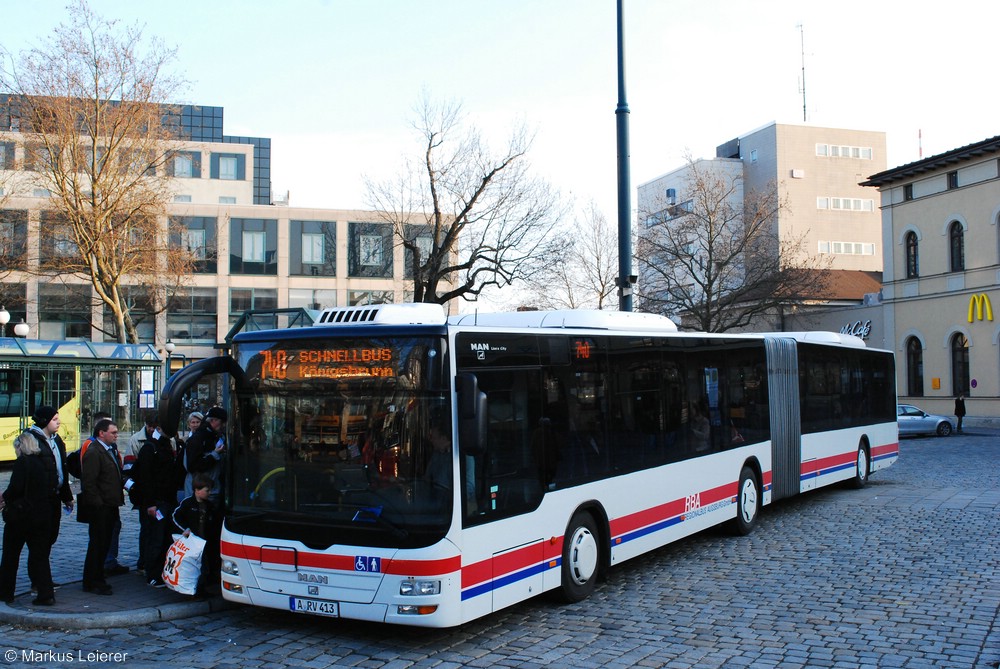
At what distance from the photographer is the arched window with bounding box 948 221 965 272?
43344 mm

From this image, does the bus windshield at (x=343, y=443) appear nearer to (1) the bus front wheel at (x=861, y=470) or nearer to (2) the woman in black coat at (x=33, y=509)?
(2) the woman in black coat at (x=33, y=509)

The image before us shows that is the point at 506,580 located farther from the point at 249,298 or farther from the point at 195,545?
the point at 249,298

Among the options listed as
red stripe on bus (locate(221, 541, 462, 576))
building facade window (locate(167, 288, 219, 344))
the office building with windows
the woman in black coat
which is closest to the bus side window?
red stripe on bus (locate(221, 541, 462, 576))

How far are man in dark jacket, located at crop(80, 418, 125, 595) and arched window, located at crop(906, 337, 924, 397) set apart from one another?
43793mm

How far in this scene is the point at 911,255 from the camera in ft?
153

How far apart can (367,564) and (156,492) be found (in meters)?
3.23

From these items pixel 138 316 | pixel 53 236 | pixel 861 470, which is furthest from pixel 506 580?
pixel 138 316

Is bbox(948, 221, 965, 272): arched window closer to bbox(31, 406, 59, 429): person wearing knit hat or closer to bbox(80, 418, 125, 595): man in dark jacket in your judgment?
bbox(80, 418, 125, 595): man in dark jacket

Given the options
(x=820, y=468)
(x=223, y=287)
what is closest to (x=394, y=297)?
(x=223, y=287)

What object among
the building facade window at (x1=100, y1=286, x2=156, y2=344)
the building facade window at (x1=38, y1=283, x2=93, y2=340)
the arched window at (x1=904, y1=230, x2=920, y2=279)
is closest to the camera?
the arched window at (x1=904, y1=230, x2=920, y2=279)

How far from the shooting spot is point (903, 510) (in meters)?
15.3

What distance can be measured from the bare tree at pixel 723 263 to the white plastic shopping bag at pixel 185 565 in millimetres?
35523

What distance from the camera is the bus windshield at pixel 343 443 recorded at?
7.28 metres

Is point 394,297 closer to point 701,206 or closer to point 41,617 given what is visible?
point 701,206
